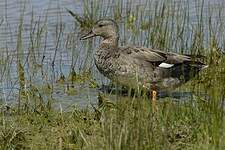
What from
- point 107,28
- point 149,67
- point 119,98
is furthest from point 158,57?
point 119,98

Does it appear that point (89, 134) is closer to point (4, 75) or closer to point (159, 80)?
point (159, 80)

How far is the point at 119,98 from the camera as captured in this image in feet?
19.9

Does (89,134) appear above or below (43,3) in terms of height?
A: below

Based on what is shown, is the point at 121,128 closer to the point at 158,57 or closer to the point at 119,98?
the point at 119,98

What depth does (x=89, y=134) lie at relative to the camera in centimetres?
593

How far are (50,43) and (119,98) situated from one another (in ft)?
14.5

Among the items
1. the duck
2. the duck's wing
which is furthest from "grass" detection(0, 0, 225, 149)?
the duck's wing

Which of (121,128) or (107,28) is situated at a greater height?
(107,28)

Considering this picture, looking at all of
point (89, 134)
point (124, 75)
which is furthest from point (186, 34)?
point (89, 134)

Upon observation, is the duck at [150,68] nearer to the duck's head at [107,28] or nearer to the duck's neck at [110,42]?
the duck's neck at [110,42]

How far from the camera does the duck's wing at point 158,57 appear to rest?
8.07 metres

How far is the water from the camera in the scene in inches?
Result: 331

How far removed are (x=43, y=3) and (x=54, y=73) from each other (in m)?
3.11

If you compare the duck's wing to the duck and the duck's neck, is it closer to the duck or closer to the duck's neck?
the duck
